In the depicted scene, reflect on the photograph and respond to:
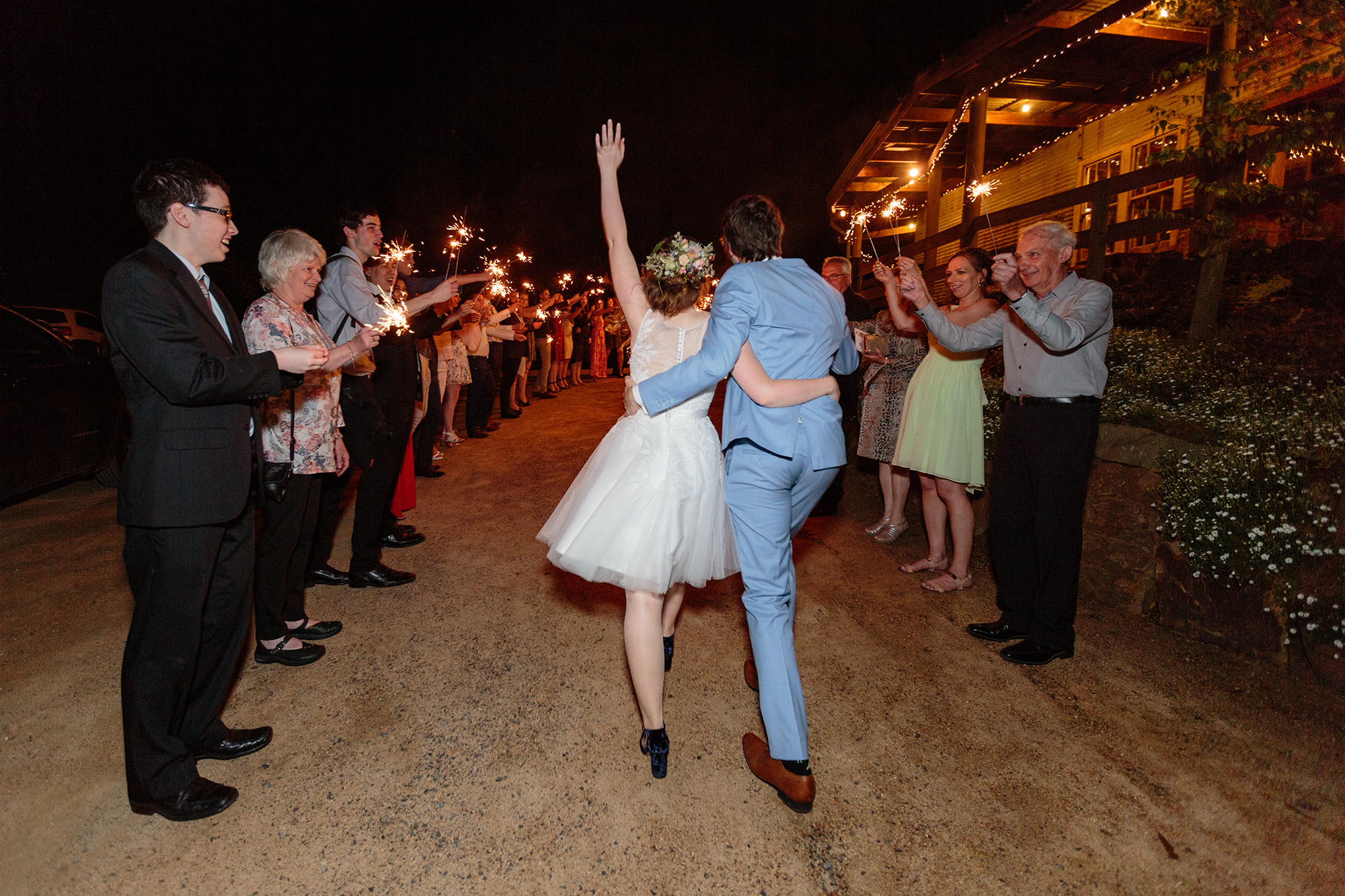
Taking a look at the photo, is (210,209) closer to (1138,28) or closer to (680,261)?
(680,261)

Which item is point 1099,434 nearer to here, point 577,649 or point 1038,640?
point 1038,640

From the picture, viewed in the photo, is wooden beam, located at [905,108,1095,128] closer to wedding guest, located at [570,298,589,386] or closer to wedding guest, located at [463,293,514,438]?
wedding guest, located at [463,293,514,438]

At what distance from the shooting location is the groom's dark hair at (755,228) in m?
2.61

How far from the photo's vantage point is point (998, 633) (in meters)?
3.83

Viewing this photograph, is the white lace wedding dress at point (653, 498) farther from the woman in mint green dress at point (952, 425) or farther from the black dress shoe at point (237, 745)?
the woman in mint green dress at point (952, 425)

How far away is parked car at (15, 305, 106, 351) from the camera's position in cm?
818

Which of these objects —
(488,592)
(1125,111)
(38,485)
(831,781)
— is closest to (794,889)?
(831,781)

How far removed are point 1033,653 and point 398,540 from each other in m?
4.71

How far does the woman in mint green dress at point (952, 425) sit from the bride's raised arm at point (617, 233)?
214cm

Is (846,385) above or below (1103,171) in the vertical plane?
below

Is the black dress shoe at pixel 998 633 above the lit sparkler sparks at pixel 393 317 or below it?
below

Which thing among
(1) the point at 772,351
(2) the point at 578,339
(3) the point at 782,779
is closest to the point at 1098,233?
(1) the point at 772,351

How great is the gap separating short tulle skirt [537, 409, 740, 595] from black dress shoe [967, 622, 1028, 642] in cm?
201

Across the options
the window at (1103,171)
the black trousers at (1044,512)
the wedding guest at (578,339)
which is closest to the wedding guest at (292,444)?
the black trousers at (1044,512)
